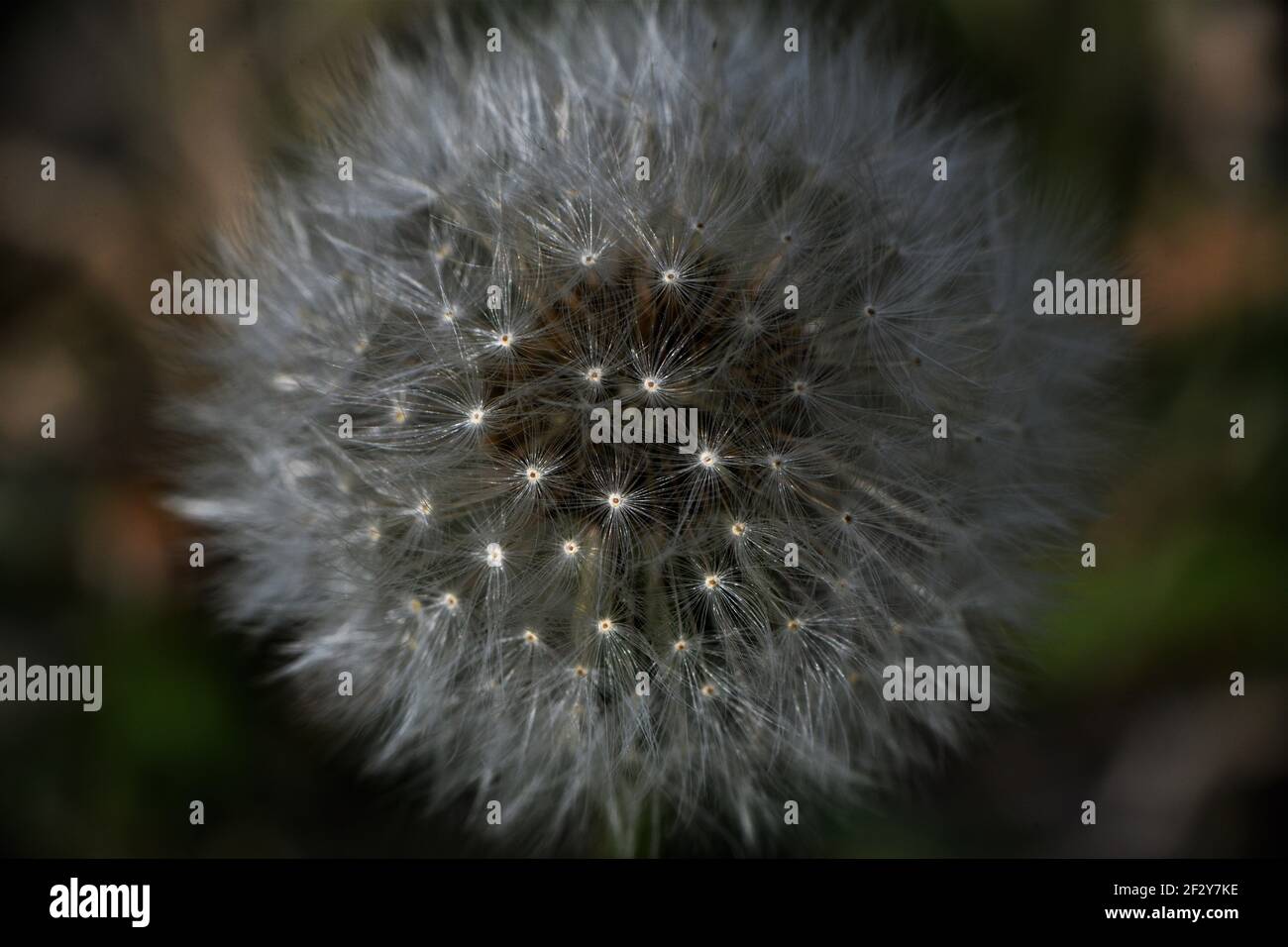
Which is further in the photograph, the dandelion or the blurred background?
the blurred background

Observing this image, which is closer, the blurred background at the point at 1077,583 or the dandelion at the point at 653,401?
the dandelion at the point at 653,401

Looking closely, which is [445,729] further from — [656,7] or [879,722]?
[656,7]

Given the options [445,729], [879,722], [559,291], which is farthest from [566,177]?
[879,722]

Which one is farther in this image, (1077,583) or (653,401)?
(1077,583)

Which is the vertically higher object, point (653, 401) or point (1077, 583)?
point (653, 401)

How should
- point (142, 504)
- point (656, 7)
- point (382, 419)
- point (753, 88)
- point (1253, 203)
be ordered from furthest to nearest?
1. point (142, 504)
2. point (1253, 203)
3. point (656, 7)
4. point (753, 88)
5. point (382, 419)

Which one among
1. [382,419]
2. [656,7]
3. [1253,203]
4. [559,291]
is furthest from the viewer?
[1253,203]
